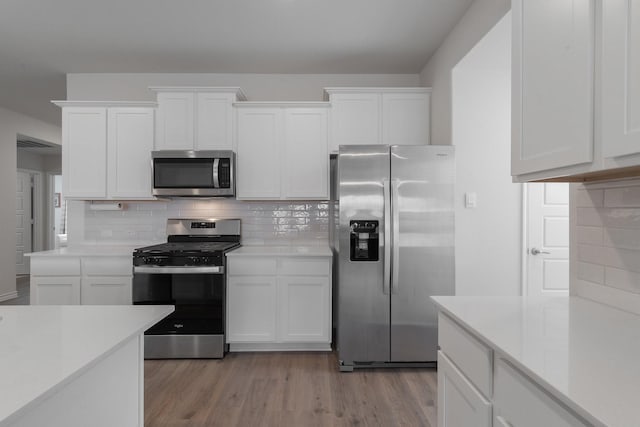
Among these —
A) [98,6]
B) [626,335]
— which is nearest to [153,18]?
[98,6]

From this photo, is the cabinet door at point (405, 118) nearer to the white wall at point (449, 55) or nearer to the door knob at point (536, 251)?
the white wall at point (449, 55)

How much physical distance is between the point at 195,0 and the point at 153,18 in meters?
0.47

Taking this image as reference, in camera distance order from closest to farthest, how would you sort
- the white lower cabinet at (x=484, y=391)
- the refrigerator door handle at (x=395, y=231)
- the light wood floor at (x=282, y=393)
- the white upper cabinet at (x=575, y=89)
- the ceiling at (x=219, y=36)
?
the white lower cabinet at (x=484, y=391) → the white upper cabinet at (x=575, y=89) → the light wood floor at (x=282, y=393) → the ceiling at (x=219, y=36) → the refrigerator door handle at (x=395, y=231)

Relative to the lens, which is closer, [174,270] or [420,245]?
[420,245]

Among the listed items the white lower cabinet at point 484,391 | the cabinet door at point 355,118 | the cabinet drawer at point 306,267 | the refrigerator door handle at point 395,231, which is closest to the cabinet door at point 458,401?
the white lower cabinet at point 484,391

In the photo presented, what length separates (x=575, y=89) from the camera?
3.95 ft

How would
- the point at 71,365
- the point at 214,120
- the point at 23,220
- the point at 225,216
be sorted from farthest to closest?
the point at 23,220
the point at 225,216
the point at 214,120
the point at 71,365

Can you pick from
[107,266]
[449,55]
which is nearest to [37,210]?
[107,266]

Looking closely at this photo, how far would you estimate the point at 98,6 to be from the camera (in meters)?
2.82

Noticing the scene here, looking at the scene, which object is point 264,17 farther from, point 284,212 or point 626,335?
point 626,335

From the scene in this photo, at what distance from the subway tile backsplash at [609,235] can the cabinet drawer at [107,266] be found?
340cm

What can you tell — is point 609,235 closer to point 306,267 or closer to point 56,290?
point 306,267

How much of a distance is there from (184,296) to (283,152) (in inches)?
63.3

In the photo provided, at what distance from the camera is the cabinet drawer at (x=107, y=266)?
347cm
